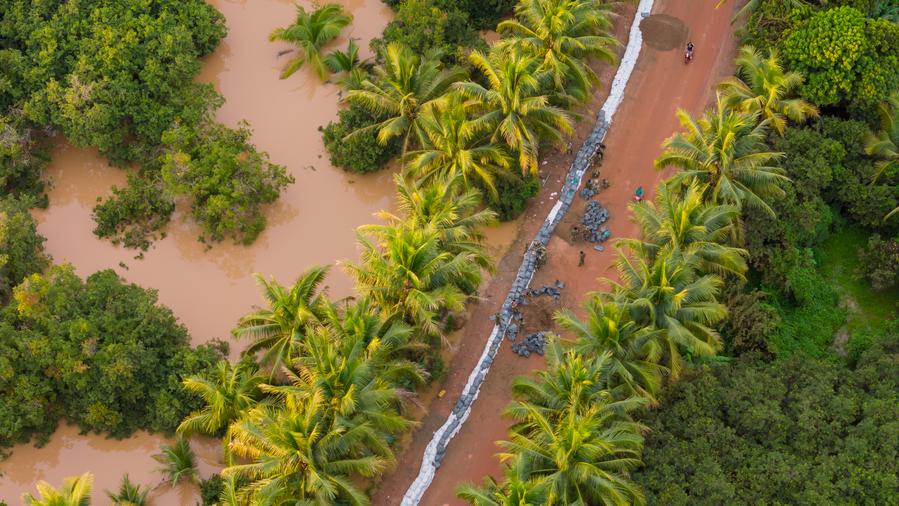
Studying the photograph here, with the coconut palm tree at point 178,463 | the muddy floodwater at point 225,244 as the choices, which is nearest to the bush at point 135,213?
the muddy floodwater at point 225,244

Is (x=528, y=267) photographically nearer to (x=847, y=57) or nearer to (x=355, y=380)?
(x=355, y=380)

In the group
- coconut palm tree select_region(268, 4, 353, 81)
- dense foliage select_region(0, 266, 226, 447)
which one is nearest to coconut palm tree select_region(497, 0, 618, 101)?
coconut palm tree select_region(268, 4, 353, 81)

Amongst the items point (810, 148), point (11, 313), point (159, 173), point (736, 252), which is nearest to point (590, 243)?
point (736, 252)

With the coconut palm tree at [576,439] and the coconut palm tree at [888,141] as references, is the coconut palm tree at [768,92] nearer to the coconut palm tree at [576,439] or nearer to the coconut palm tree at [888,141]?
the coconut palm tree at [888,141]

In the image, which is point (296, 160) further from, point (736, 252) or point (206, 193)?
point (736, 252)

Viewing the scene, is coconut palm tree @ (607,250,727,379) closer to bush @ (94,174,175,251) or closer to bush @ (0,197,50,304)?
bush @ (94,174,175,251)
